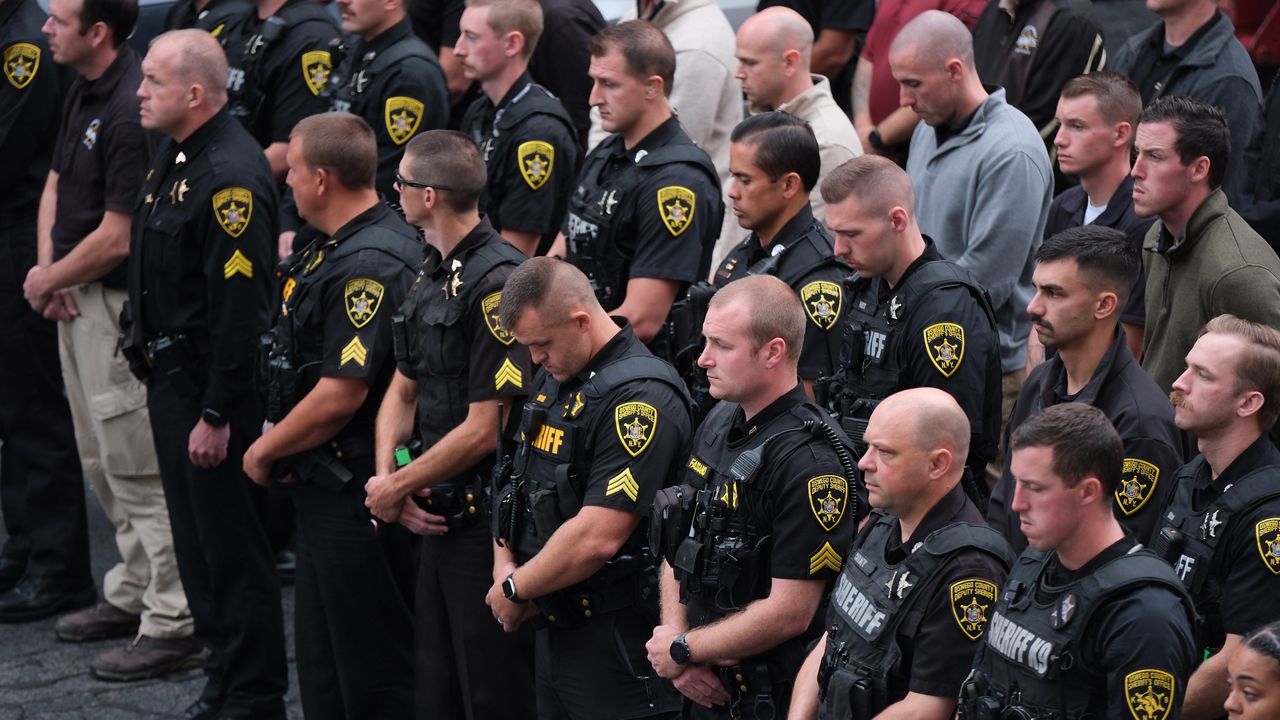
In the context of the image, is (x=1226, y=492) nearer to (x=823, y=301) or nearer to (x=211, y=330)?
(x=823, y=301)

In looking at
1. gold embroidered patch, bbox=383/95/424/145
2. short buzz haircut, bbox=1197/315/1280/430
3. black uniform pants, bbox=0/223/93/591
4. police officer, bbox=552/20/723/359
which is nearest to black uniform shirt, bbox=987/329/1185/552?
short buzz haircut, bbox=1197/315/1280/430

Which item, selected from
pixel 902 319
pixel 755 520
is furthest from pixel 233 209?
pixel 755 520

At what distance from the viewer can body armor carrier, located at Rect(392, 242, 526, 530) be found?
5516 millimetres

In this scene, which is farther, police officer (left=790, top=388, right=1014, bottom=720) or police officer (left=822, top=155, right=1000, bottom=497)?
police officer (left=822, top=155, right=1000, bottom=497)

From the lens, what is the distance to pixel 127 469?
7305 millimetres

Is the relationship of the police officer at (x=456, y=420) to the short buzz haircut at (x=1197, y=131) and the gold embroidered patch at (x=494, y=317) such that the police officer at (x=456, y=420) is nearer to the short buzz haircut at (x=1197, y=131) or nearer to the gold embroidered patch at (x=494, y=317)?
Answer: the gold embroidered patch at (x=494, y=317)

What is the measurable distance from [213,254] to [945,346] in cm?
320

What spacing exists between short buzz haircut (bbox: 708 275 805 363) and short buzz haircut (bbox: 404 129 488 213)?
140 cm

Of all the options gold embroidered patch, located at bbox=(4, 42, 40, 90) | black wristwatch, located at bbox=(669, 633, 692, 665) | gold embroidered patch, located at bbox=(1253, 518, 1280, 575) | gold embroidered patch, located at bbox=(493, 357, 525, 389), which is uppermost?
gold embroidered patch, located at bbox=(4, 42, 40, 90)

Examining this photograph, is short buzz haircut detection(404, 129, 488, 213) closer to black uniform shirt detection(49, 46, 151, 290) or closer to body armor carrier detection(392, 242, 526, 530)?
body armor carrier detection(392, 242, 526, 530)

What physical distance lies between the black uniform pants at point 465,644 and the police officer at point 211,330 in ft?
3.67

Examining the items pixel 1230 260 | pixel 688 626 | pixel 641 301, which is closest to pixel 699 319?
pixel 641 301

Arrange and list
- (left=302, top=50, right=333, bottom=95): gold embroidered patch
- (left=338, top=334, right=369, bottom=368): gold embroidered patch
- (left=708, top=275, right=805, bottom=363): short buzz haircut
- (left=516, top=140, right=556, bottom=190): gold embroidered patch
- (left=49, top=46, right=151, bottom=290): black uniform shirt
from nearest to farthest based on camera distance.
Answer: (left=708, top=275, right=805, bottom=363): short buzz haircut
(left=338, top=334, right=369, bottom=368): gold embroidered patch
(left=516, top=140, right=556, bottom=190): gold embroidered patch
(left=49, top=46, right=151, bottom=290): black uniform shirt
(left=302, top=50, right=333, bottom=95): gold embroidered patch

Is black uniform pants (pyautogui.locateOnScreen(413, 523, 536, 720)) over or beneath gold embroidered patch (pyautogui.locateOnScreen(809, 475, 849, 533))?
beneath
